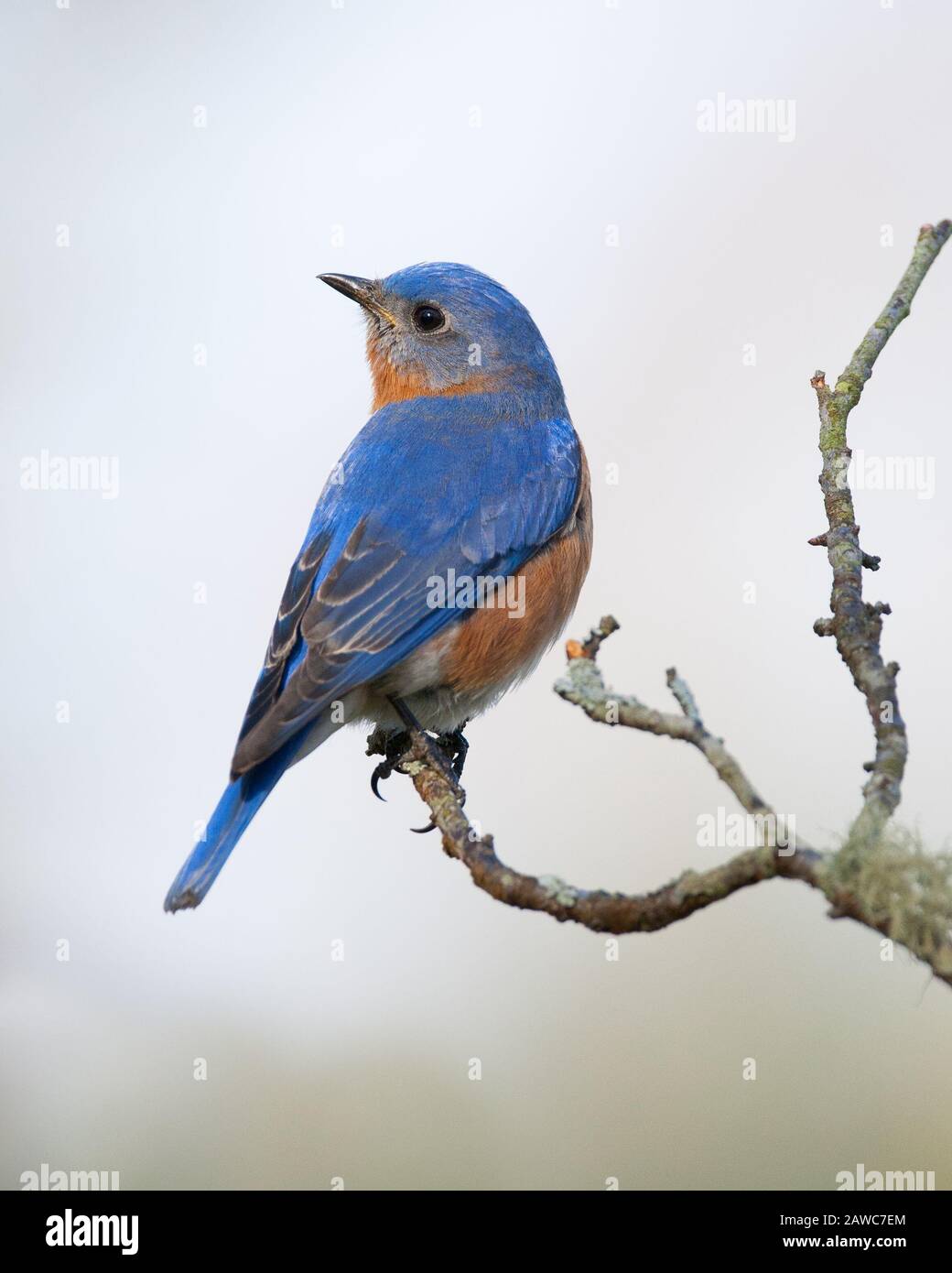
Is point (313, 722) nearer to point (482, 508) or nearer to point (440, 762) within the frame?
point (440, 762)

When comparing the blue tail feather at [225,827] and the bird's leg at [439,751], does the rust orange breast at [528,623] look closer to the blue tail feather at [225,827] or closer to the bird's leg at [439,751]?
the bird's leg at [439,751]

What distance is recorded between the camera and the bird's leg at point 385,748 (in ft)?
18.0

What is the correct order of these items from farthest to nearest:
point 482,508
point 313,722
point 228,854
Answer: point 482,508, point 313,722, point 228,854

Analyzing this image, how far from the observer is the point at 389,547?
5344mm

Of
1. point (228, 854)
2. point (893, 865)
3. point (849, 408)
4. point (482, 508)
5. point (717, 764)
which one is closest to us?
point (893, 865)

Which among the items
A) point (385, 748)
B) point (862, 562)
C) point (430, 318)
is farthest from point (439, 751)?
point (430, 318)

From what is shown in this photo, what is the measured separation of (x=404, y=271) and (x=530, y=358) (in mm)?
727

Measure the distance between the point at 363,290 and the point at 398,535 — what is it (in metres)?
1.60

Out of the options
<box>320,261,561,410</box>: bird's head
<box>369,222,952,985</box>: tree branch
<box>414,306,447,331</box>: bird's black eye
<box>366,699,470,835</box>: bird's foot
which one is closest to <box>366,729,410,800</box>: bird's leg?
<box>366,699,470,835</box>: bird's foot

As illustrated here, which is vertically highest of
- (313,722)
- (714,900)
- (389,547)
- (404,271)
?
(404,271)

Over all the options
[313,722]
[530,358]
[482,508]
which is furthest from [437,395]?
[313,722]

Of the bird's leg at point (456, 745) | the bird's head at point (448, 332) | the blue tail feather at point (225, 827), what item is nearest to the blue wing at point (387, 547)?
the blue tail feather at point (225, 827)

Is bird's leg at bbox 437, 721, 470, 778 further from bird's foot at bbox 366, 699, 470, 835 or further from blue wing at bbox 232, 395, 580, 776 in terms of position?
blue wing at bbox 232, 395, 580, 776

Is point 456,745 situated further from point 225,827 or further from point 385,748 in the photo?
point 225,827
